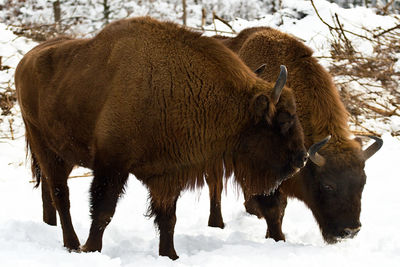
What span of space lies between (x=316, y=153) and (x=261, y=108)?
819 mm

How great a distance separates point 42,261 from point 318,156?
258cm

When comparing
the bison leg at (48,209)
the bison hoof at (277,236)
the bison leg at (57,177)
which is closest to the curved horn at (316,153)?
the bison hoof at (277,236)

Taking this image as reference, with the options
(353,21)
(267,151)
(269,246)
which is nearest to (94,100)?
(267,151)

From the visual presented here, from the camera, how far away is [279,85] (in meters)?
4.28

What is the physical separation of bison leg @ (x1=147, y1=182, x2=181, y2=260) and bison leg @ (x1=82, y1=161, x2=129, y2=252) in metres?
0.28

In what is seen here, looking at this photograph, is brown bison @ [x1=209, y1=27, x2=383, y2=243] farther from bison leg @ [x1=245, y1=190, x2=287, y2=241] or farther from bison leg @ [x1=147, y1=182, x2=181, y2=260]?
bison leg @ [x1=147, y1=182, x2=181, y2=260]

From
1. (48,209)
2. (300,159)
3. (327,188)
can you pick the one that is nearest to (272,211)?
(327,188)

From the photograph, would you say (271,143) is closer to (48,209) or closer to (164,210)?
(164,210)

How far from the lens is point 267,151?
4.49 meters

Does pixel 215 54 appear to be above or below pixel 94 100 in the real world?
above

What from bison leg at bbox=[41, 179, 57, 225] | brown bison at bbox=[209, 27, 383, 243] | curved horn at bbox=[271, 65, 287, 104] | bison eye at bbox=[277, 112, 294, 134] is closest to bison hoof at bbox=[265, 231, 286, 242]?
brown bison at bbox=[209, 27, 383, 243]

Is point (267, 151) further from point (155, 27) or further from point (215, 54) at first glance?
point (155, 27)

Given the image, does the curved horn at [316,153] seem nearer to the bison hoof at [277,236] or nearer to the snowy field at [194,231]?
the snowy field at [194,231]

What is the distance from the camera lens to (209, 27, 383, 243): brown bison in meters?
4.73
